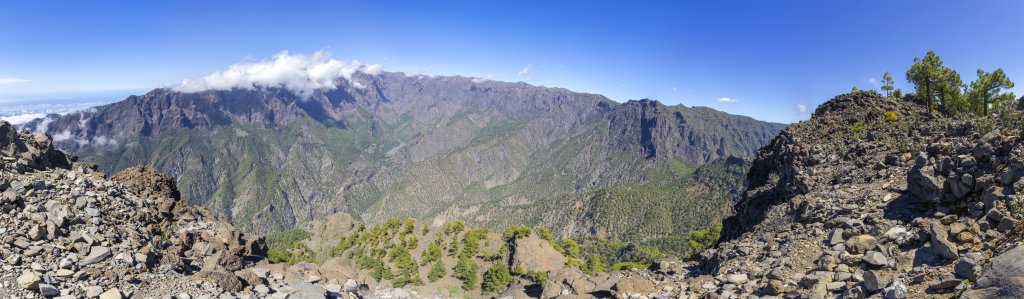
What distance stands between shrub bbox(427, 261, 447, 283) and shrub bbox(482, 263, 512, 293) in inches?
210

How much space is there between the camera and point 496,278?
5306 cm

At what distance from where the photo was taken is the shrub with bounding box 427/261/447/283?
5519cm

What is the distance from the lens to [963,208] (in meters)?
18.0

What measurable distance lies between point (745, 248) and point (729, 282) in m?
4.98

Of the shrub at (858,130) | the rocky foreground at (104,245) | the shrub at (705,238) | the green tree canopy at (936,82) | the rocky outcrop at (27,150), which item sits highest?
the green tree canopy at (936,82)

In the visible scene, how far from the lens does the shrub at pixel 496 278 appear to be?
51969 mm

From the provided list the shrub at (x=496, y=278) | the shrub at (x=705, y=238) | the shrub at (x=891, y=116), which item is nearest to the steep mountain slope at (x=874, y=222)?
the shrub at (x=891, y=116)

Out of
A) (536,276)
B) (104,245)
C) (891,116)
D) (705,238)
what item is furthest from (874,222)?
(705,238)

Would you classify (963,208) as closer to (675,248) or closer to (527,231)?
(527,231)

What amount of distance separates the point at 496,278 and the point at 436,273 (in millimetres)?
8031

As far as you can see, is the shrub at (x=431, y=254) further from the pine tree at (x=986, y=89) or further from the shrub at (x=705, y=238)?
the pine tree at (x=986, y=89)

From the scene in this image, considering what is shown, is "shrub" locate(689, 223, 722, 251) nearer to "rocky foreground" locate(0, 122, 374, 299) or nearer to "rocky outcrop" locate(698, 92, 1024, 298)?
"rocky outcrop" locate(698, 92, 1024, 298)

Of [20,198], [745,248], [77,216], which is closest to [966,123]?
[745,248]

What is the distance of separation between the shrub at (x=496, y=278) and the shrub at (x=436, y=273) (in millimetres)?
5333
